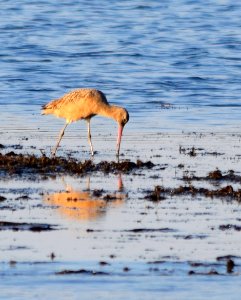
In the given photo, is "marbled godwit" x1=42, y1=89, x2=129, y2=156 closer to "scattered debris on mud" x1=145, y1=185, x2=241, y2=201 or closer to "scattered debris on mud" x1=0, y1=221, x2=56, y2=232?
"scattered debris on mud" x1=145, y1=185, x2=241, y2=201

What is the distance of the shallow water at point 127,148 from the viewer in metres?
9.82

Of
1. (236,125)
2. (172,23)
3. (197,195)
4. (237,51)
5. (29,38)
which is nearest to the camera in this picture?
(197,195)

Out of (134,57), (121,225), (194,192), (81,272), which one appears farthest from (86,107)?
(134,57)

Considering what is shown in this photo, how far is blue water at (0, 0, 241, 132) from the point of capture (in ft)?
75.6

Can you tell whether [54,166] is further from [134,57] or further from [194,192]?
[134,57]

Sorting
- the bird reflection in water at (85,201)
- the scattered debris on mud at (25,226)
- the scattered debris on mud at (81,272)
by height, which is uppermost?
the scattered debris on mud at (81,272)

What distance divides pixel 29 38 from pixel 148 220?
2549cm

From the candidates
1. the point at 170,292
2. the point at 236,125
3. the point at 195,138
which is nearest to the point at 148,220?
the point at 170,292

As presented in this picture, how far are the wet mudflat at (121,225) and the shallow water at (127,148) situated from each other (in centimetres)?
2

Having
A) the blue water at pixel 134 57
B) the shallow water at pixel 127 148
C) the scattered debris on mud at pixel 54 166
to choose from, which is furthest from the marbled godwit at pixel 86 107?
the blue water at pixel 134 57

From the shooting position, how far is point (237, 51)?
34.1 metres

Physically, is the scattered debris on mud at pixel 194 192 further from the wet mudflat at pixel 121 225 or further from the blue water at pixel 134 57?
the blue water at pixel 134 57

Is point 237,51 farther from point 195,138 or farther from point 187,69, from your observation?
point 195,138

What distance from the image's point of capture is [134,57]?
107 ft
